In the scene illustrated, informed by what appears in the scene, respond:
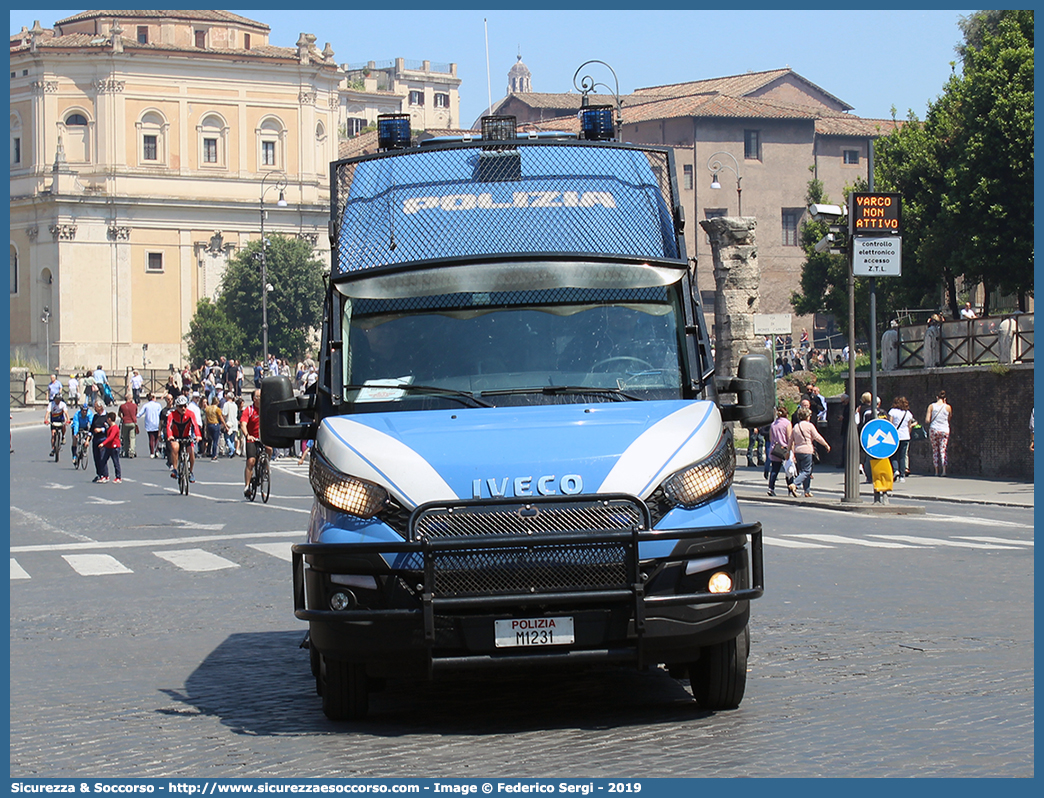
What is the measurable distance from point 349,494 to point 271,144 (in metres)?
105

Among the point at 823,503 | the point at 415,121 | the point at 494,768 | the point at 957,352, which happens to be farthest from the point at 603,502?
the point at 415,121

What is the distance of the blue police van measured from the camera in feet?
23.7

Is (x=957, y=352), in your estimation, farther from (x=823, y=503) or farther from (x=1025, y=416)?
(x=823, y=503)

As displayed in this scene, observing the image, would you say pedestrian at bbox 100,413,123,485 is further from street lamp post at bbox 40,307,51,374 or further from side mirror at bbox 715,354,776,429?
street lamp post at bbox 40,307,51,374

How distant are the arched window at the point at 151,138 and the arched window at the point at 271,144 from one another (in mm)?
6412

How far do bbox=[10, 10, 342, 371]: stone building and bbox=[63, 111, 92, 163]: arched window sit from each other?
0.30ft

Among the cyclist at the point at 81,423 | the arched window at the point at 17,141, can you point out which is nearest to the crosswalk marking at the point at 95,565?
the cyclist at the point at 81,423

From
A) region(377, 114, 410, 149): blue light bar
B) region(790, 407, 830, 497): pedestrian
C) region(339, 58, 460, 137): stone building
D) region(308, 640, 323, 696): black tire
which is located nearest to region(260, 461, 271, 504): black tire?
region(790, 407, 830, 497): pedestrian

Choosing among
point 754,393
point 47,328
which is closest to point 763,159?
point 47,328

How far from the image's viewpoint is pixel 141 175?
348 ft

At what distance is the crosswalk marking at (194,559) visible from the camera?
16.8 meters

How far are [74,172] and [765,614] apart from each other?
9867 cm

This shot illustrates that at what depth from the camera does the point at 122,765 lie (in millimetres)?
7035

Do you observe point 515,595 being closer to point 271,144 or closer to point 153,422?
point 153,422
